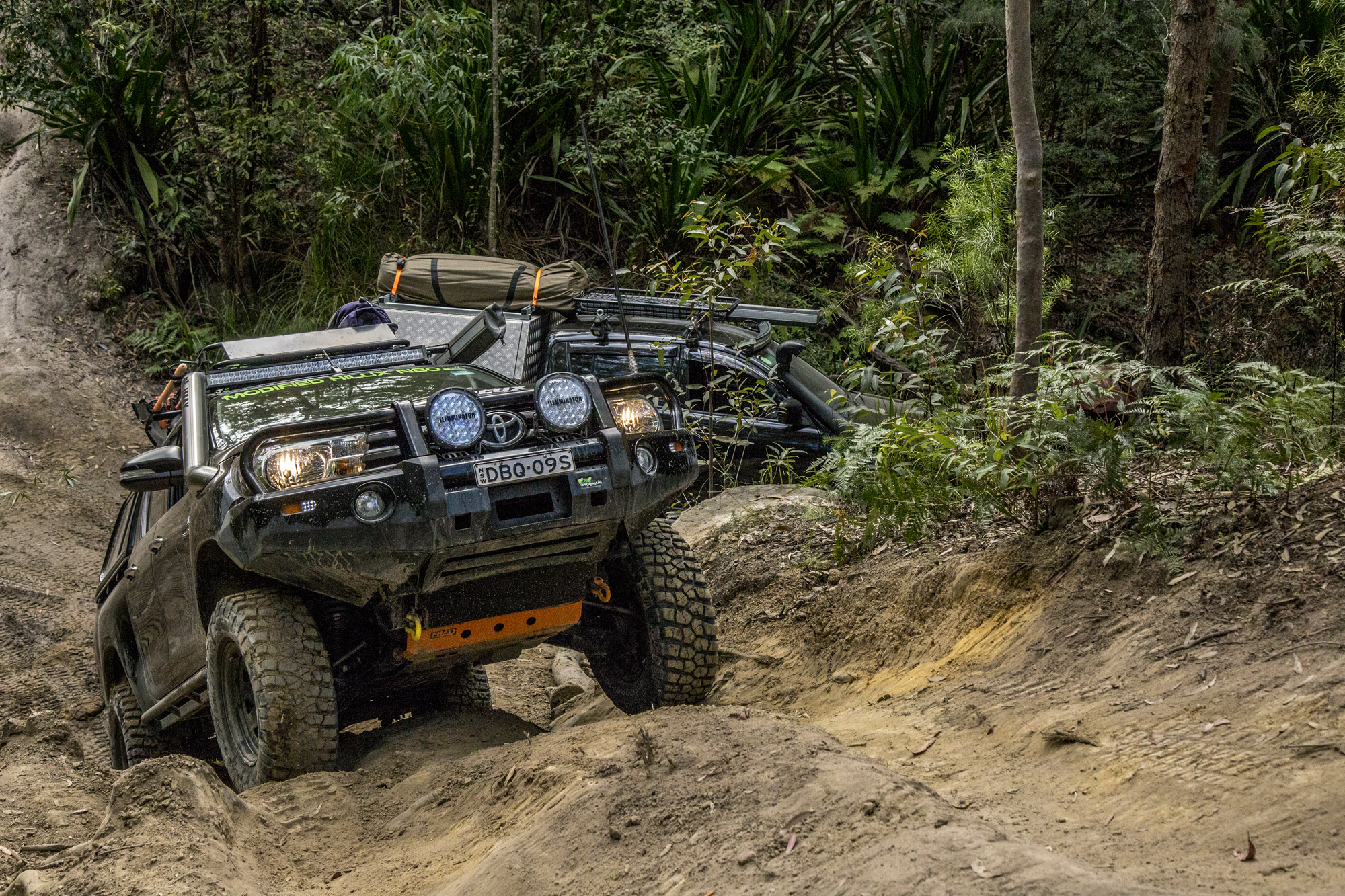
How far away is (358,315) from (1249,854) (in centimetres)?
632

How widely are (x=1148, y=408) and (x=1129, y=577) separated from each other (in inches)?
53.8

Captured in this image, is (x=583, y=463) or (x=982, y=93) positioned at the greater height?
(x=982, y=93)

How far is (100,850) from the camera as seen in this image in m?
3.59

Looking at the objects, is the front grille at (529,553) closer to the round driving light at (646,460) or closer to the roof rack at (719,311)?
the round driving light at (646,460)

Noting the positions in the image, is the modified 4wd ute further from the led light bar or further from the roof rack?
the roof rack

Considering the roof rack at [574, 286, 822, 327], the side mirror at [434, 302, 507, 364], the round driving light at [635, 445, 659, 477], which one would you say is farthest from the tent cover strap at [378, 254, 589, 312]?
the round driving light at [635, 445, 659, 477]

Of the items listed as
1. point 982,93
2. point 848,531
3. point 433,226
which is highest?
point 982,93

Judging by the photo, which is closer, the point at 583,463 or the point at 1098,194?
the point at 583,463

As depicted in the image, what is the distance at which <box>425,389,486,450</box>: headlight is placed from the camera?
13.9 feet

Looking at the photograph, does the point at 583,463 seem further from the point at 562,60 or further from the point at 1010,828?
the point at 562,60

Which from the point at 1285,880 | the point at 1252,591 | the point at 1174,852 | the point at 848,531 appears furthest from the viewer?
the point at 848,531

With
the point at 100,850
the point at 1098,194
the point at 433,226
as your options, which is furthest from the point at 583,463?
the point at 1098,194

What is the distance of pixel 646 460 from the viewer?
4.53 meters

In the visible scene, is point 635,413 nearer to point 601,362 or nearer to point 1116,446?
point 1116,446
